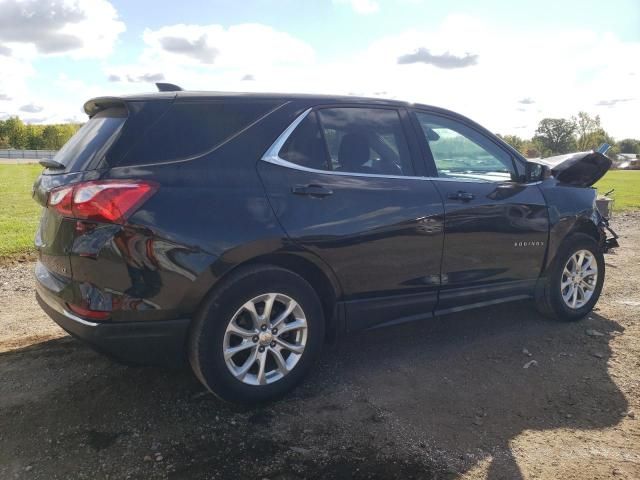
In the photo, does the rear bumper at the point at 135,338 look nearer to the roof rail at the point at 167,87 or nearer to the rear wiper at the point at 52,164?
the rear wiper at the point at 52,164

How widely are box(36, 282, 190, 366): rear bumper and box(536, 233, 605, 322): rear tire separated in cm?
325

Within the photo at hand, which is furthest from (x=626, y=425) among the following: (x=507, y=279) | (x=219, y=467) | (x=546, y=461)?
(x=219, y=467)

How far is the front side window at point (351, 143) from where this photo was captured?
3451mm

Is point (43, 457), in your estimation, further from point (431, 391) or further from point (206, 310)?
point (431, 391)

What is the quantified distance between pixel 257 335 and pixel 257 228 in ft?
2.08

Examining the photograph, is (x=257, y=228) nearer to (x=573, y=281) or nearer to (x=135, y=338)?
(x=135, y=338)

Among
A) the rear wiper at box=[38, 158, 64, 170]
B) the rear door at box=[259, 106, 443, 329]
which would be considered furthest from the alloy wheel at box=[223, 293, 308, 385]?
the rear wiper at box=[38, 158, 64, 170]

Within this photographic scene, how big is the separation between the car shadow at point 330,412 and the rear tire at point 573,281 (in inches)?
18.3

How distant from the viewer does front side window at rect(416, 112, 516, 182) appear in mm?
4059

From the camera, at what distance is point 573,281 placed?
16.2 ft

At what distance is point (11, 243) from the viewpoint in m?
7.75

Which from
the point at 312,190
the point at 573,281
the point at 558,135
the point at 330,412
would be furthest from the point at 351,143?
the point at 558,135

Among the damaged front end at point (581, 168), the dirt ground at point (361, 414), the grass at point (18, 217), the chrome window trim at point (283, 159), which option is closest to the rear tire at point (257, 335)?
the dirt ground at point (361, 414)

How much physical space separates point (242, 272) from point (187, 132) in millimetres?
862
